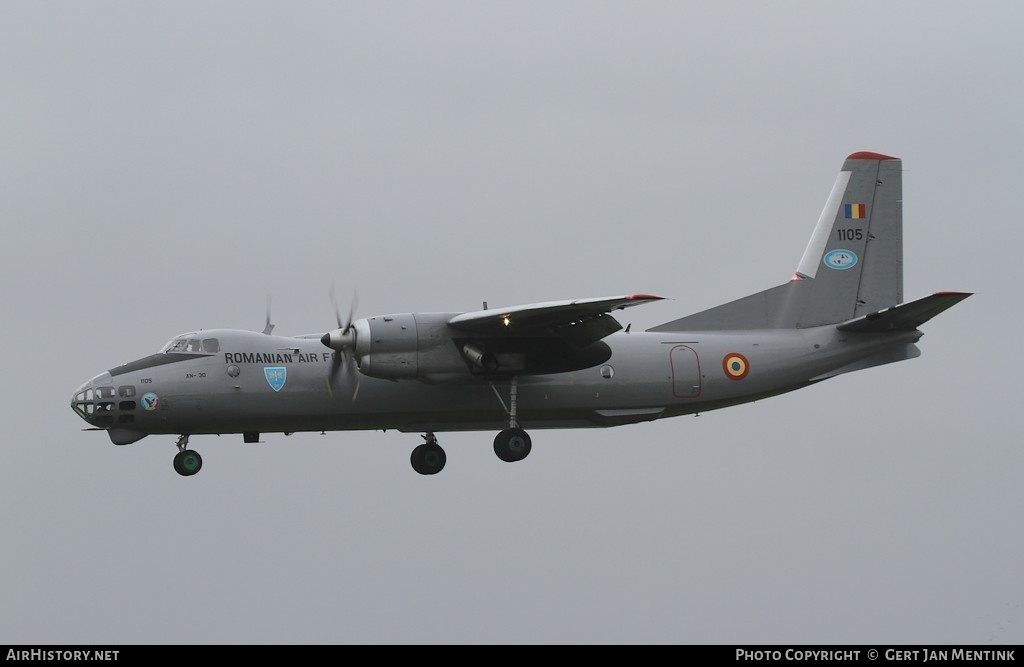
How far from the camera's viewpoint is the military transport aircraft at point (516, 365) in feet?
77.5

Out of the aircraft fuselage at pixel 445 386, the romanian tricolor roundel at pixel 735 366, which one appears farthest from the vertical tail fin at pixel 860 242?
the romanian tricolor roundel at pixel 735 366

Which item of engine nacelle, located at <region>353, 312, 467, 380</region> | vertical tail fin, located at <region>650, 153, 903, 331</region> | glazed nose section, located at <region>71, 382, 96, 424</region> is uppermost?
vertical tail fin, located at <region>650, 153, 903, 331</region>

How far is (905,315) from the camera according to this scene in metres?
26.1

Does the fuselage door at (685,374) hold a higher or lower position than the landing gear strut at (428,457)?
higher

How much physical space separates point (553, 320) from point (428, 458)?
4.01 m

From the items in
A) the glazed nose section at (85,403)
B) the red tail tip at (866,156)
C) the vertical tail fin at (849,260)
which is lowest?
the glazed nose section at (85,403)

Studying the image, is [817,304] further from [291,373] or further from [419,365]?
[291,373]

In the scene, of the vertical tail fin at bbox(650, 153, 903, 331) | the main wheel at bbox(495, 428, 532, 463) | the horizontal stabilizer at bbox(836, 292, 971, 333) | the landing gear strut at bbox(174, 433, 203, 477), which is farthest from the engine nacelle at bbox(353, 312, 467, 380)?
the horizontal stabilizer at bbox(836, 292, 971, 333)

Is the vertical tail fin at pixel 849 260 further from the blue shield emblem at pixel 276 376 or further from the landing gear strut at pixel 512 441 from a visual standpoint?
the blue shield emblem at pixel 276 376

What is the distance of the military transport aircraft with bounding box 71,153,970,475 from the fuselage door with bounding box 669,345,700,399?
3 centimetres

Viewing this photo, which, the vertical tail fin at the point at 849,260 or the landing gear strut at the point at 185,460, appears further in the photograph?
the vertical tail fin at the point at 849,260

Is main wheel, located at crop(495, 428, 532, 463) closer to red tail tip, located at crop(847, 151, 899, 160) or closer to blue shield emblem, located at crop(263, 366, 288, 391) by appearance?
blue shield emblem, located at crop(263, 366, 288, 391)

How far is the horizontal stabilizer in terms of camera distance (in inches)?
984

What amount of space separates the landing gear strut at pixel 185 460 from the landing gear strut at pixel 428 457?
3.97 m
